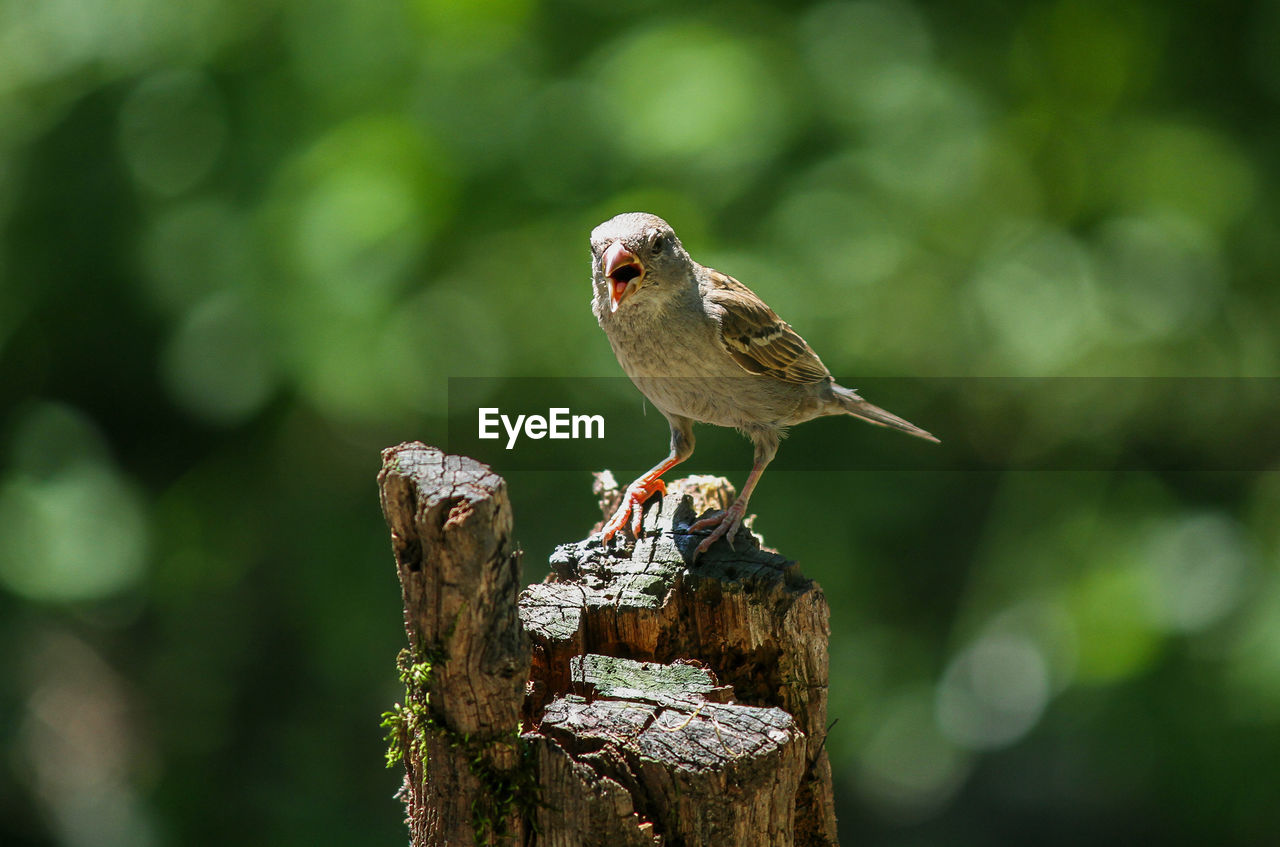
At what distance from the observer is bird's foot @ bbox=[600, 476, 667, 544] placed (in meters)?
3.11

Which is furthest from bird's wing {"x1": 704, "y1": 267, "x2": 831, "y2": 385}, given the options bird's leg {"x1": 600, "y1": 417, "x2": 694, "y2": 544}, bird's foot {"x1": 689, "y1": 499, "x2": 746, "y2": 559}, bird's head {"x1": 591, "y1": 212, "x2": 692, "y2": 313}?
bird's foot {"x1": 689, "y1": 499, "x2": 746, "y2": 559}

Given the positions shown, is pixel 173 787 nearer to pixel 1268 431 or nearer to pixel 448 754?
pixel 448 754

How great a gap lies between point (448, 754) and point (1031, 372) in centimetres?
345

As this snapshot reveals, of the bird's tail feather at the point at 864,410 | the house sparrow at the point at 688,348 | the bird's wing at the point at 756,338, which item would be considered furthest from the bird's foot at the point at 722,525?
the bird's tail feather at the point at 864,410

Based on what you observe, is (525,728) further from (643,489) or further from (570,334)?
(570,334)

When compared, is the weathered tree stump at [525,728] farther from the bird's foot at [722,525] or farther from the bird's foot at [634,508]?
the bird's foot at [634,508]

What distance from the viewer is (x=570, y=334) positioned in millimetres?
4574

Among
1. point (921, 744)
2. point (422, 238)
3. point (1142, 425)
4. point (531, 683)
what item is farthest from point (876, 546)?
point (531, 683)

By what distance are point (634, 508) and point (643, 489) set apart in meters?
0.10

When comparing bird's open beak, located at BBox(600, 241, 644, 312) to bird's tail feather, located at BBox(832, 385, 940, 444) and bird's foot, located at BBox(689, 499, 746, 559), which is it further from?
bird's tail feather, located at BBox(832, 385, 940, 444)

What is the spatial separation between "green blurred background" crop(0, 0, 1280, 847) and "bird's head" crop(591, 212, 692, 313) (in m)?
1.08

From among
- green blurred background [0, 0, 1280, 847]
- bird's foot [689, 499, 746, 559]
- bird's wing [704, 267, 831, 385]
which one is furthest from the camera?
green blurred background [0, 0, 1280, 847]

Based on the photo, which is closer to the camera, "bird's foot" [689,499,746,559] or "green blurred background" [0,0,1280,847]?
"bird's foot" [689,499,746,559]

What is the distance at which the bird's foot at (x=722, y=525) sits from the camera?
2936 mm
